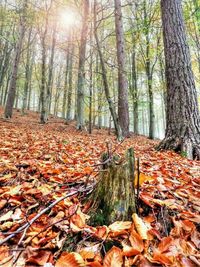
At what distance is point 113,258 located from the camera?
1.06m

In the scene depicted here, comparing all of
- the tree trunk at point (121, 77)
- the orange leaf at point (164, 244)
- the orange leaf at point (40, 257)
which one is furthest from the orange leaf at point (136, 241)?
the tree trunk at point (121, 77)

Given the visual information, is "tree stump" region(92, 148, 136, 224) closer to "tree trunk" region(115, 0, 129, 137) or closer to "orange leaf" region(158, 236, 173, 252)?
"orange leaf" region(158, 236, 173, 252)

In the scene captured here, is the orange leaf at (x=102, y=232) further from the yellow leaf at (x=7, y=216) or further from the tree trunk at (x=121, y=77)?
the tree trunk at (x=121, y=77)

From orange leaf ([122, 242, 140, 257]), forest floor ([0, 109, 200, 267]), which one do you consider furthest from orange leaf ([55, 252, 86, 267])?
orange leaf ([122, 242, 140, 257])

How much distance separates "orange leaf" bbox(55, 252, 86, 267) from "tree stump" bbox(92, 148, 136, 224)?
352mm

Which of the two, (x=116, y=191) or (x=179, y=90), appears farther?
(x=179, y=90)

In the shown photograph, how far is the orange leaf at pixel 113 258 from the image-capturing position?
3.40 ft

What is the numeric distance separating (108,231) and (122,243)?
0.10 m

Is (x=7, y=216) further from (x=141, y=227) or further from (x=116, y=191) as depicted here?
(x=141, y=227)

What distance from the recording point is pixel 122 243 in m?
1.17

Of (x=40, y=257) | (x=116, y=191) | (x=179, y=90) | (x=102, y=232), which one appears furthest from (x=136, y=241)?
(x=179, y=90)

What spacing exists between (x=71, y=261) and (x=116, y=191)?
1.71 feet

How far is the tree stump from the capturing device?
4.54 ft

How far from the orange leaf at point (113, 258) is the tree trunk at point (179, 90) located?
3082 millimetres
